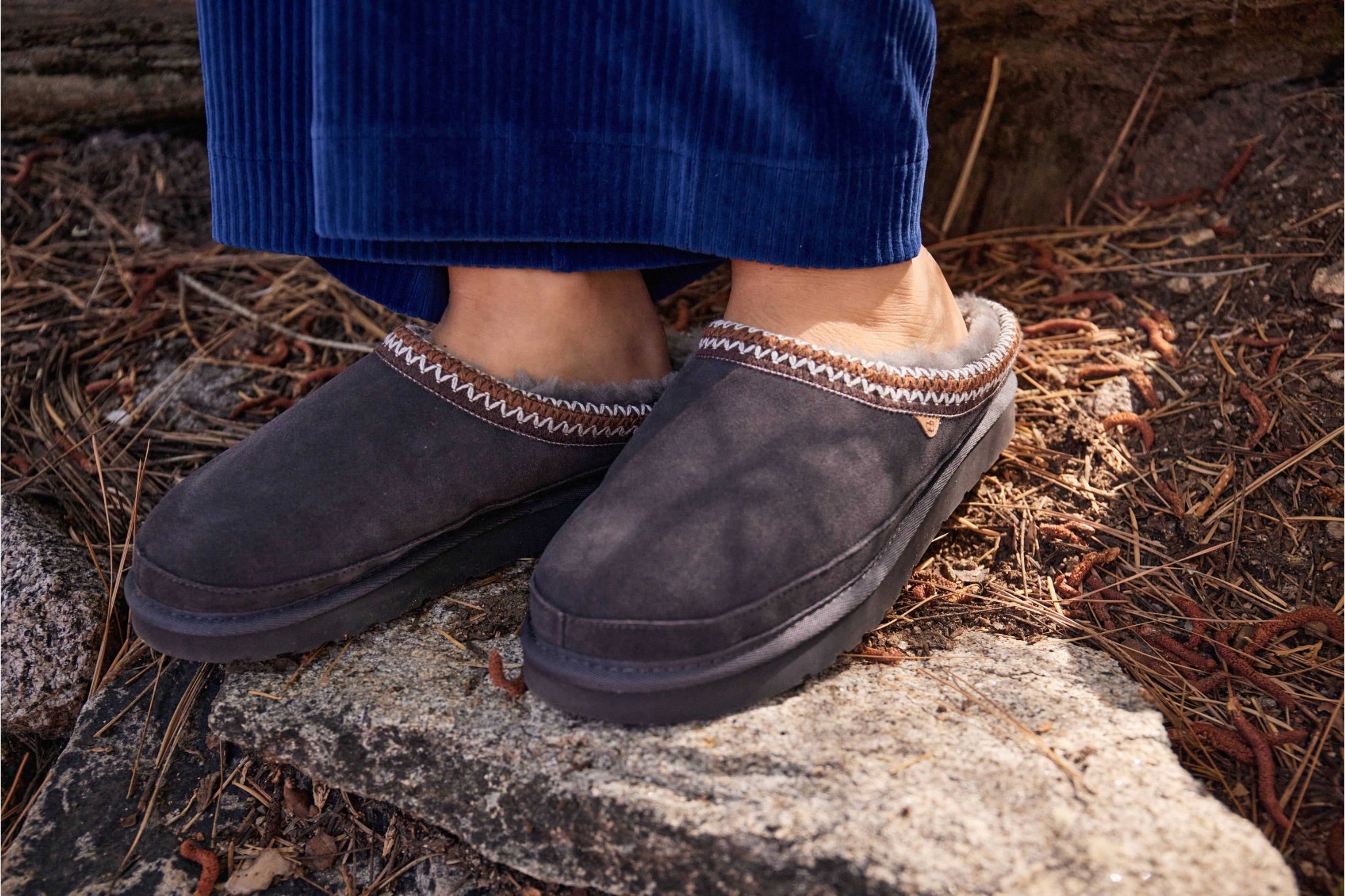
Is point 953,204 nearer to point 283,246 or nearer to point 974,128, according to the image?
point 974,128

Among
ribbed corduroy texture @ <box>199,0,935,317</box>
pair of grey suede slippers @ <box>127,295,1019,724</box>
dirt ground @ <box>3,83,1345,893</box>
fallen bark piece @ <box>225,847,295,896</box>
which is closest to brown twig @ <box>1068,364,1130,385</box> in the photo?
dirt ground @ <box>3,83,1345,893</box>

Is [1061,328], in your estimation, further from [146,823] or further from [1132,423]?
[146,823]

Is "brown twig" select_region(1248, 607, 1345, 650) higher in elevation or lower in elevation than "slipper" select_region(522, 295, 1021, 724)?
lower

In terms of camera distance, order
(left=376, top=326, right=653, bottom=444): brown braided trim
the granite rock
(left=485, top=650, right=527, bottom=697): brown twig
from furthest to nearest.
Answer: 1. the granite rock
2. (left=376, top=326, right=653, bottom=444): brown braided trim
3. (left=485, top=650, right=527, bottom=697): brown twig

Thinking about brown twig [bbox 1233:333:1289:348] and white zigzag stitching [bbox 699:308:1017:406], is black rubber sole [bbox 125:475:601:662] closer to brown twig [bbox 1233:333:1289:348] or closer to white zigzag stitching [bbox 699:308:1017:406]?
white zigzag stitching [bbox 699:308:1017:406]

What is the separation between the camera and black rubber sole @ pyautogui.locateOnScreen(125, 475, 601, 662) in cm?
101

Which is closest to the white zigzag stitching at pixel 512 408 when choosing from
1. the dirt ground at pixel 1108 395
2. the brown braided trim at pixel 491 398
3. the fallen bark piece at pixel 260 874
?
the brown braided trim at pixel 491 398

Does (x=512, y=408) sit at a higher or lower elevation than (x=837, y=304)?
lower

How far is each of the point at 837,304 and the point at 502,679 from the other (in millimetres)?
547

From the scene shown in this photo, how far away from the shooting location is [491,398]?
110 centimetres

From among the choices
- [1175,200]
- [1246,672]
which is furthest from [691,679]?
[1175,200]

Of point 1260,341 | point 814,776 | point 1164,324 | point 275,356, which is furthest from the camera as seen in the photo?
point 275,356

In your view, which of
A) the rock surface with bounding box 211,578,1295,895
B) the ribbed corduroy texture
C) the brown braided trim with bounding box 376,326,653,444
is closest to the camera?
the rock surface with bounding box 211,578,1295,895

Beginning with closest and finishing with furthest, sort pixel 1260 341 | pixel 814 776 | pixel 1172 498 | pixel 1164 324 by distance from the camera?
1. pixel 814 776
2. pixel 1172 498
3. pixel 1260 341
4. pixel 1164 324
